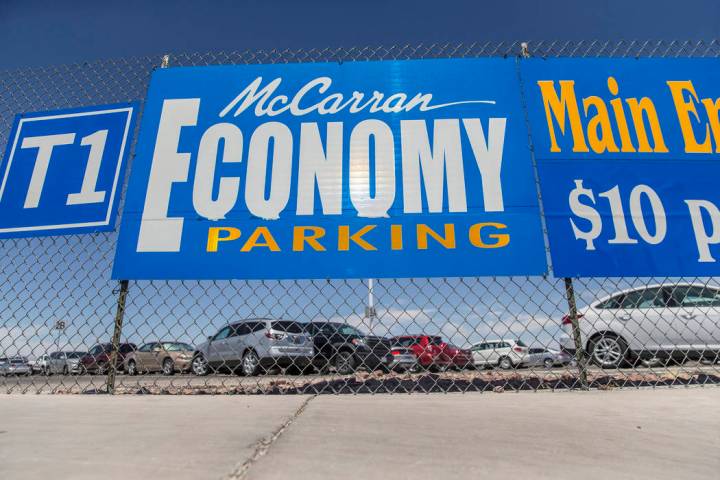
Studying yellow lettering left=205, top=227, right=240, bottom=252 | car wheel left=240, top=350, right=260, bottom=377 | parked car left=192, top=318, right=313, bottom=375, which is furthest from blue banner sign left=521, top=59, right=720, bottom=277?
car wheel left=240, top=350, right=260, bottom=377

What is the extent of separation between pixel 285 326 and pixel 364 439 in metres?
6.23

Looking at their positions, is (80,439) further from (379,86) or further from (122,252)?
(379,86)

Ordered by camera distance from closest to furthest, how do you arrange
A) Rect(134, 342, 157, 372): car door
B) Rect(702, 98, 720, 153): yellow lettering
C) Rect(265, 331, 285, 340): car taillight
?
Rect(702, 98, 720, 153): yellow lettering
Rect(265, 331, 285, 340): car taillight
Rect(134, 342, 157, 372): car door

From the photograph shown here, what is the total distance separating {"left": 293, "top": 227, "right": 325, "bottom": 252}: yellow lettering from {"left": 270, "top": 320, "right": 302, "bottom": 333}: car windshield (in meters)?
4.84

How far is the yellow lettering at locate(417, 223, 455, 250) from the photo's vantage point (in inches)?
→ 110

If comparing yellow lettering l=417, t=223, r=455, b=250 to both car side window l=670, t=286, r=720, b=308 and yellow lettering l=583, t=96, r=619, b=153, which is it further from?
car side window l=670, t=286, r=720, b=308

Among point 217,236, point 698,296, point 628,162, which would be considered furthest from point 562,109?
point 698,296

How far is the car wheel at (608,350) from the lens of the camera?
6236 mm

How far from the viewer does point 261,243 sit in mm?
2834

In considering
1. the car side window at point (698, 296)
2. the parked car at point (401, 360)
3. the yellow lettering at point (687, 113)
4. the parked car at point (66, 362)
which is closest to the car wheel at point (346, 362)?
the parked car at point (401, 360)

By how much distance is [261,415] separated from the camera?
1979 millimetres

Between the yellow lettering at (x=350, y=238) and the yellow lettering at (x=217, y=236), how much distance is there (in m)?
0.68

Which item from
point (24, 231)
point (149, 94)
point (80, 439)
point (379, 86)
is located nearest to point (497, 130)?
point (379, 86)

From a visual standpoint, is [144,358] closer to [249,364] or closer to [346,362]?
[249,364]
